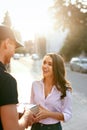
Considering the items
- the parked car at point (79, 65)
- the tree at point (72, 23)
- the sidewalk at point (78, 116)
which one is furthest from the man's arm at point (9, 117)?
the tree at point (72, 23)

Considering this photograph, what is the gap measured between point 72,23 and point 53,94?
153ft

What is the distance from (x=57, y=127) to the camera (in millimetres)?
3705

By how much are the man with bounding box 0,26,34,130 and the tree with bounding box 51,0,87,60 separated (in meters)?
44.5

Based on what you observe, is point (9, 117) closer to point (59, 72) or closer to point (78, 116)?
point (59, 72)

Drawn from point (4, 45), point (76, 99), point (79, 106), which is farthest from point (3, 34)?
point (76, 99)

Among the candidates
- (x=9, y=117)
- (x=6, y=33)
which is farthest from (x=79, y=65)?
(x=9, y=117)

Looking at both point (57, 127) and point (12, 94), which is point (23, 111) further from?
point (57, 127)

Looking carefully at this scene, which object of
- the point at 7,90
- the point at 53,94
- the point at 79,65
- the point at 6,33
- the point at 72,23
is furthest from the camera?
the point at 72,23

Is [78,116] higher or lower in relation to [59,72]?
lower

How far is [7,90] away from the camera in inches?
87.0

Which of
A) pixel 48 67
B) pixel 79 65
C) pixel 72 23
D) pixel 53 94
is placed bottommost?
pixel 79 65

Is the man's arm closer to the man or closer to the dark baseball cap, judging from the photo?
the man

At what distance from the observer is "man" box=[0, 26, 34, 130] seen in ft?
7.29

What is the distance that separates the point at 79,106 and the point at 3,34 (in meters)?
9.24
